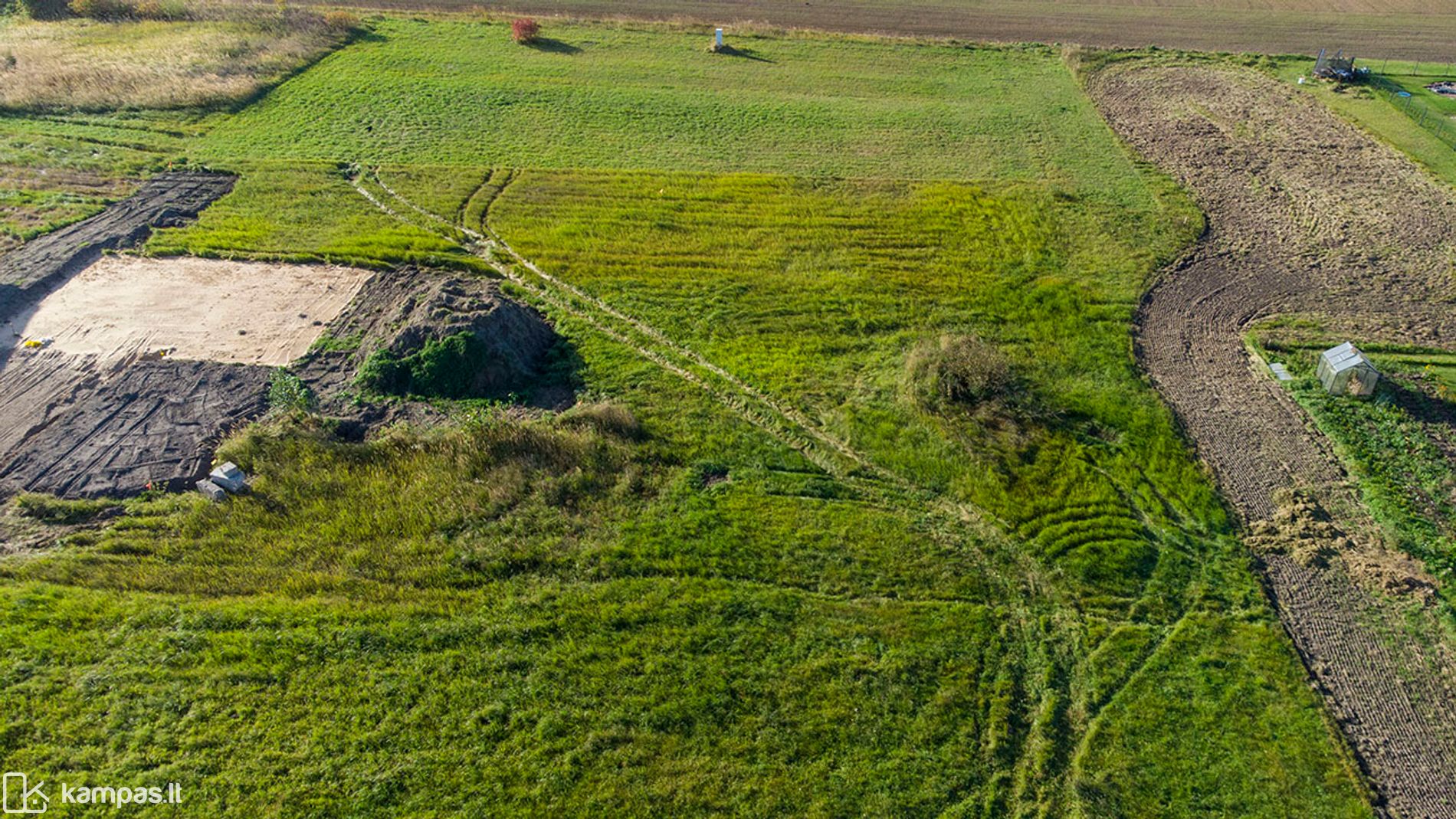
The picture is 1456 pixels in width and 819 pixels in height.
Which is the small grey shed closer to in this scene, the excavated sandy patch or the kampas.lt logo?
the excavated sandy patch

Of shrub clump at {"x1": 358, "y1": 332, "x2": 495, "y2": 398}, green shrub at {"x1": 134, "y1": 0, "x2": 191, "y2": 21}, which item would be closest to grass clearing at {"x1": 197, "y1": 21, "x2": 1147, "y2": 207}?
green shrub at {"x1": 134, "y1": 0, "x2": 191, "y2": 21}

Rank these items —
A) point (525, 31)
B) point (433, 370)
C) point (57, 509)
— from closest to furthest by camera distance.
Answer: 1. point (57, 509)
2. point (433, 370)
3. point (525, 31)

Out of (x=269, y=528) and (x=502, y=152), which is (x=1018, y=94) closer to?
(x=502, y=152)

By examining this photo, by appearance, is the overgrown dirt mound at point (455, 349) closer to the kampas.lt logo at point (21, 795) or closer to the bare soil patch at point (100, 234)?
the kampas.lt logo at point (21, 795)

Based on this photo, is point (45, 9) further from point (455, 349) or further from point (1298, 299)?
point (1298, 299)

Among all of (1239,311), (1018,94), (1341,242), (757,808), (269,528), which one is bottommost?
(757,808)

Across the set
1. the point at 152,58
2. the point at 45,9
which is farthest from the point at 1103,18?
the point at 45,9

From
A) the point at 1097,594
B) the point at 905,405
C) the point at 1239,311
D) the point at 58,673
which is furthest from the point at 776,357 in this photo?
the point at 58,673
